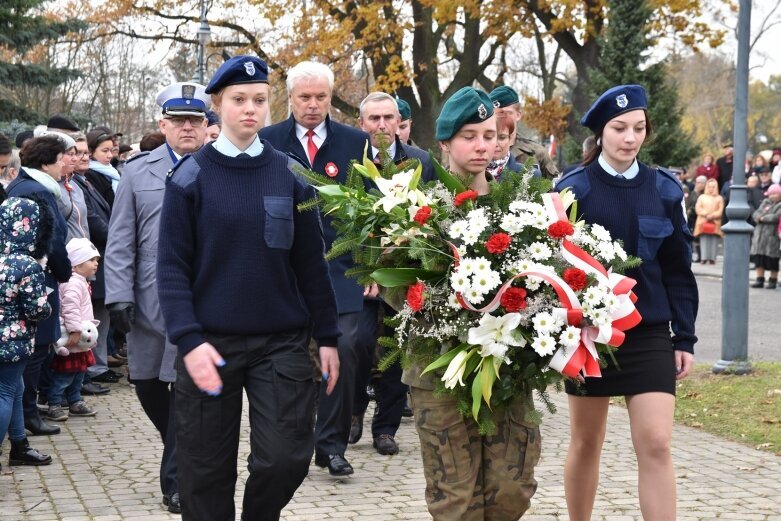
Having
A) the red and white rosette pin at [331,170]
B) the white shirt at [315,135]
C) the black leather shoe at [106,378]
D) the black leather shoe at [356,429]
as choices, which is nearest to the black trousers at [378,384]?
the black leather shoe at [356,429]

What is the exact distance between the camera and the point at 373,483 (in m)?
6.61

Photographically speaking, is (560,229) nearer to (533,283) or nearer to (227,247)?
(533,283)

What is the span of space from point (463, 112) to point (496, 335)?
102cm

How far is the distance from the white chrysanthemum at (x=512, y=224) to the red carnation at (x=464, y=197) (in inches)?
7.2

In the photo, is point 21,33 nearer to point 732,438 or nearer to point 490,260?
point 732,438

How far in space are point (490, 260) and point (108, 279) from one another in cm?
260

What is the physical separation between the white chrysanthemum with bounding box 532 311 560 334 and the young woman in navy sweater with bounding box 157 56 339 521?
983 millimetres

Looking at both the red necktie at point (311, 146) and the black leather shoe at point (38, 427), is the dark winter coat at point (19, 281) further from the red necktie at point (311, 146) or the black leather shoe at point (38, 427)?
the red necktie at point (311, 146)

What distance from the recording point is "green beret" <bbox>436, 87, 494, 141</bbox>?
4555mm

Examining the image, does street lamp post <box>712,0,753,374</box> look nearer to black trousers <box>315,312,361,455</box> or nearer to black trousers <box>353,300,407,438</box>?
black trousers <box>353,300,407,438</box>

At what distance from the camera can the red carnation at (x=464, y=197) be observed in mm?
4211

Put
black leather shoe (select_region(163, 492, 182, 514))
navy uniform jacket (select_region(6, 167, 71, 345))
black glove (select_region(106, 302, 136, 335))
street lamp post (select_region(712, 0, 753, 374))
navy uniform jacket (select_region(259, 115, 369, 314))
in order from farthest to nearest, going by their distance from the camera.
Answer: street lamp post (select_region(712, 0, 753, 374)), navy uniform jacket (select_region(6, 167, 71, 345)), navy uniform jacket (select_region(259, 115, 369, 314)), black leather shoe (select_region(163, 492, 182, 514)), black glove (select_region(106, 302, 136, 335))

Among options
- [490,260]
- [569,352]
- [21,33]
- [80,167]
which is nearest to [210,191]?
[490,260]

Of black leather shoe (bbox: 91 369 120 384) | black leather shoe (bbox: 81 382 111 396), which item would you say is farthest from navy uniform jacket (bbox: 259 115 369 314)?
black leather shoe (bbox: 91 369 120 384)
